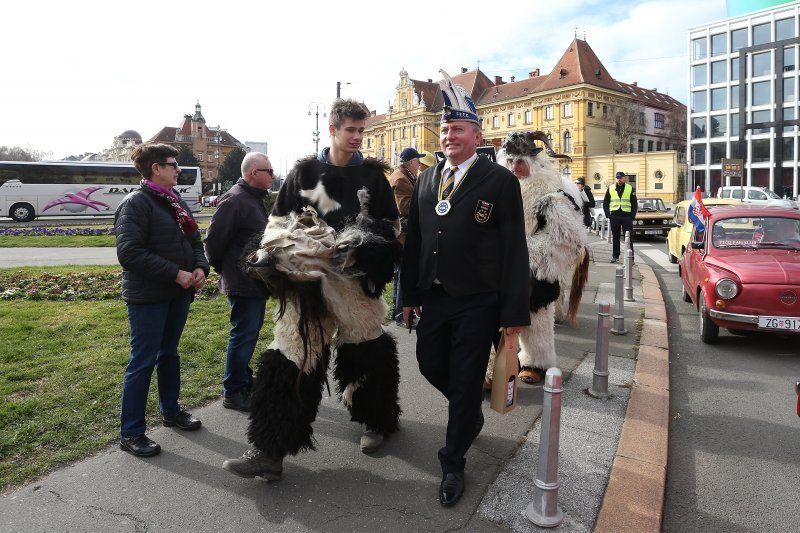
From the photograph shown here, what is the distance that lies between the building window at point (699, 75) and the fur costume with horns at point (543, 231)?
72.4 m

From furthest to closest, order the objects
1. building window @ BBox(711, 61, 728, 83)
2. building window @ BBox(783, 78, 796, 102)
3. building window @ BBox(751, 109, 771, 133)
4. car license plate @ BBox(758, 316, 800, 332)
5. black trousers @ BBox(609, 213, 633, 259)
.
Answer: building window @ BBox(711, 61, 728, 83) < building window @ BBox(751, 109, 771, 133) < building window @ BBox(783, 78, 796, 102) < black trousers @ BBox(609, 213, 633, 259) < car license plate @ BBox(758, 316, 800, 332)

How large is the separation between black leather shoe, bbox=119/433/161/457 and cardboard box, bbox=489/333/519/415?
223 centimetres

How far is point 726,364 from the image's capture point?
5910 millimetres

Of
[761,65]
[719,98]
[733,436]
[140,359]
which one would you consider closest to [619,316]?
[733,436]

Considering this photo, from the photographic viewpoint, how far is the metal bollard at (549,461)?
111 inches

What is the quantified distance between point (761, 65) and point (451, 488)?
72.9 meters

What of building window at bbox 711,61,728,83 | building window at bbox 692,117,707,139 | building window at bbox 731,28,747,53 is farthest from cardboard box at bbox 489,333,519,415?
building window at bbox 731,28,747,53

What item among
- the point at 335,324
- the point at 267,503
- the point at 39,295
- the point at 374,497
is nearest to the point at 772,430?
the point at 374,497

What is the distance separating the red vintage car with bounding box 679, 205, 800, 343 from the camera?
5.92m

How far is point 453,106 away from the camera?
3.26 m

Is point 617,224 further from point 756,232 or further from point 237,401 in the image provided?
point 237,401

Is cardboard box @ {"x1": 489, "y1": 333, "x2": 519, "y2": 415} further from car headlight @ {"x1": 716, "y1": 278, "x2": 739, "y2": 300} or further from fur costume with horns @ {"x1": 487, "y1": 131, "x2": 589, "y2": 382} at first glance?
car headlight @ {"x1": 716, "y1": 278, "x2": 739, "y2": 300}

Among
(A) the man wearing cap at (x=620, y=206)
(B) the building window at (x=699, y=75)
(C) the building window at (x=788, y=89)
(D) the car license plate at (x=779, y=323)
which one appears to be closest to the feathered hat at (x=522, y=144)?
(D) the car license plate at (x=779, y=323)

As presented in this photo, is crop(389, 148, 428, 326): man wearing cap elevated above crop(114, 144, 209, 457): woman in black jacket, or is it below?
above
